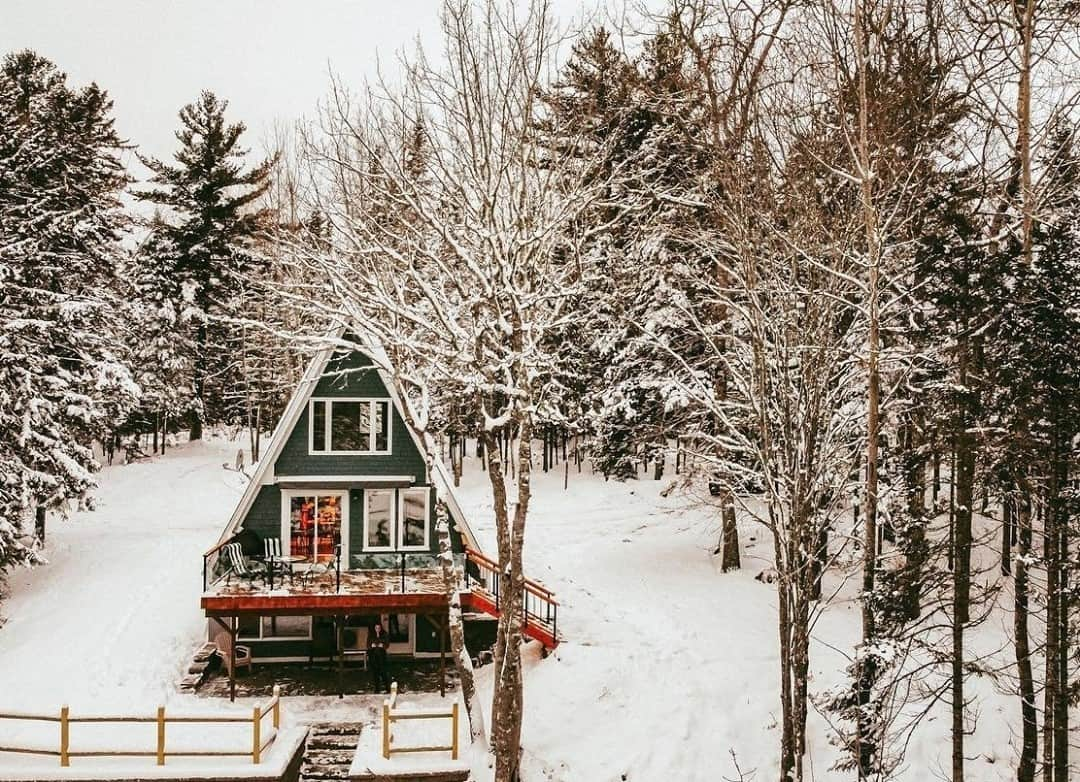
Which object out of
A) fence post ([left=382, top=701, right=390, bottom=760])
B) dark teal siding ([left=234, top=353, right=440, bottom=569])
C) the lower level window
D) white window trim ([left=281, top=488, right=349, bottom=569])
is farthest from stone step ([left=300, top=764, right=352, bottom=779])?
white window trim ([left=281, top=488, right=349, bottom=569])

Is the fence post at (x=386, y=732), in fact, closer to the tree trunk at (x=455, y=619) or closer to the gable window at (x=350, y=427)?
the tree trunk at (x=455, y=619)

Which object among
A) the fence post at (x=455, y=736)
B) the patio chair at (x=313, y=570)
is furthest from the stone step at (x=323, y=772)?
the patio chair at (x=313, y=570)

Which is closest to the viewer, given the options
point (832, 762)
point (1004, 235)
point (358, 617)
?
point (1004, 235)

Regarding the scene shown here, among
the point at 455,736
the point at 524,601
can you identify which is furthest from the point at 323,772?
the point at 524,601

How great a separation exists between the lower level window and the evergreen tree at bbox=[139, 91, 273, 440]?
17.6 meters

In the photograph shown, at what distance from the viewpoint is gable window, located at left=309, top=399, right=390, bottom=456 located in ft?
63.7

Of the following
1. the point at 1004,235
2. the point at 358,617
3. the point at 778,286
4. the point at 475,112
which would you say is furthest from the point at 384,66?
the point at 358,617

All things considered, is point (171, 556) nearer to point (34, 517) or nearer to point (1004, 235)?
point (34, 517)

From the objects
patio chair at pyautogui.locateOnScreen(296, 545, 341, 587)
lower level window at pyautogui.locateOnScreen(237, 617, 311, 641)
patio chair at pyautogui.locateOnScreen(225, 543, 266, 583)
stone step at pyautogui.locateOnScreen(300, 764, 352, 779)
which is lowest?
stone step at pyautogui.locateOnScreen(300, 764, 352, 779)

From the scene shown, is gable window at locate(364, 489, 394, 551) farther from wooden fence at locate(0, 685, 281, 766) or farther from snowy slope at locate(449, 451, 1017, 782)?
wooden fence at locate(0, 685, 281, 766)

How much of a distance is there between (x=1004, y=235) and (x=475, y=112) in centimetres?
798

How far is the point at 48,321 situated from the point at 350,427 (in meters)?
8.16

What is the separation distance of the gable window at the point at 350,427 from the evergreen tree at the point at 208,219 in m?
16.2

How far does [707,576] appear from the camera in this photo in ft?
68.8
